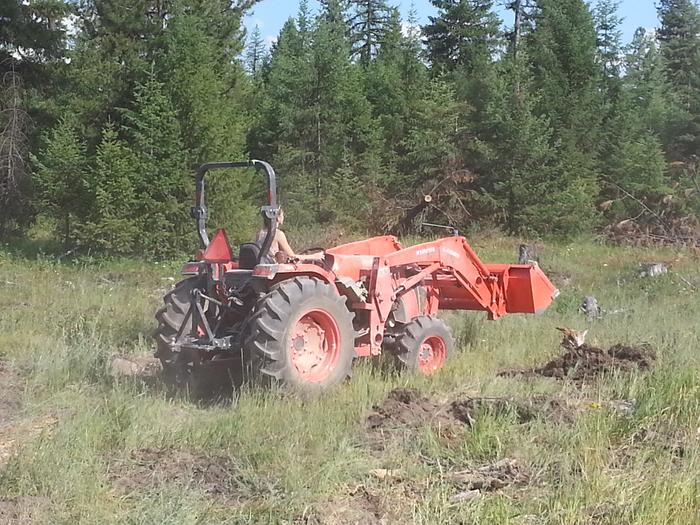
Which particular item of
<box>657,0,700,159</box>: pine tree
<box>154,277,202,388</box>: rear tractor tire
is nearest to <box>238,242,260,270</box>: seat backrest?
<box>154,277,202,388</box>: rear tractor tire

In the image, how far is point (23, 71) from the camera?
77.6 feet

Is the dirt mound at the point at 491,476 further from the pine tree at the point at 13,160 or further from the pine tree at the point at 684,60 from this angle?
the pine tree at the point at 684,60

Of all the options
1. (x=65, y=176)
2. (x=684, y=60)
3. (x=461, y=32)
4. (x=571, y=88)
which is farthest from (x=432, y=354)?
(x=684, y=60)

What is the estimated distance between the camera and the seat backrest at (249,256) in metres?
7.53

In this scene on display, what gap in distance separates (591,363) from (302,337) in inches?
111

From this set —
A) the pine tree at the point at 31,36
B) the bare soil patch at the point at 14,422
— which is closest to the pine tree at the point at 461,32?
the pine tree at the point at 31,36

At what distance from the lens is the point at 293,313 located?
6902 millimetres

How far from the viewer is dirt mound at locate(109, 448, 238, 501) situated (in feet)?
15.6

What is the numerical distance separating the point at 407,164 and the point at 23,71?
12049mm

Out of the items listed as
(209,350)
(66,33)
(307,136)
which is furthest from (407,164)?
(209,350)

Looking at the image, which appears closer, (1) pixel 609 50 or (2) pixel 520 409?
(2) pixel 520 409

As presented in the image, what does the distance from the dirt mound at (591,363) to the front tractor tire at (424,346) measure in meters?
0.84

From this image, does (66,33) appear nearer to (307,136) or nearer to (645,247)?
(307,136)

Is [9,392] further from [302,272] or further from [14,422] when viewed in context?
[302,272]
